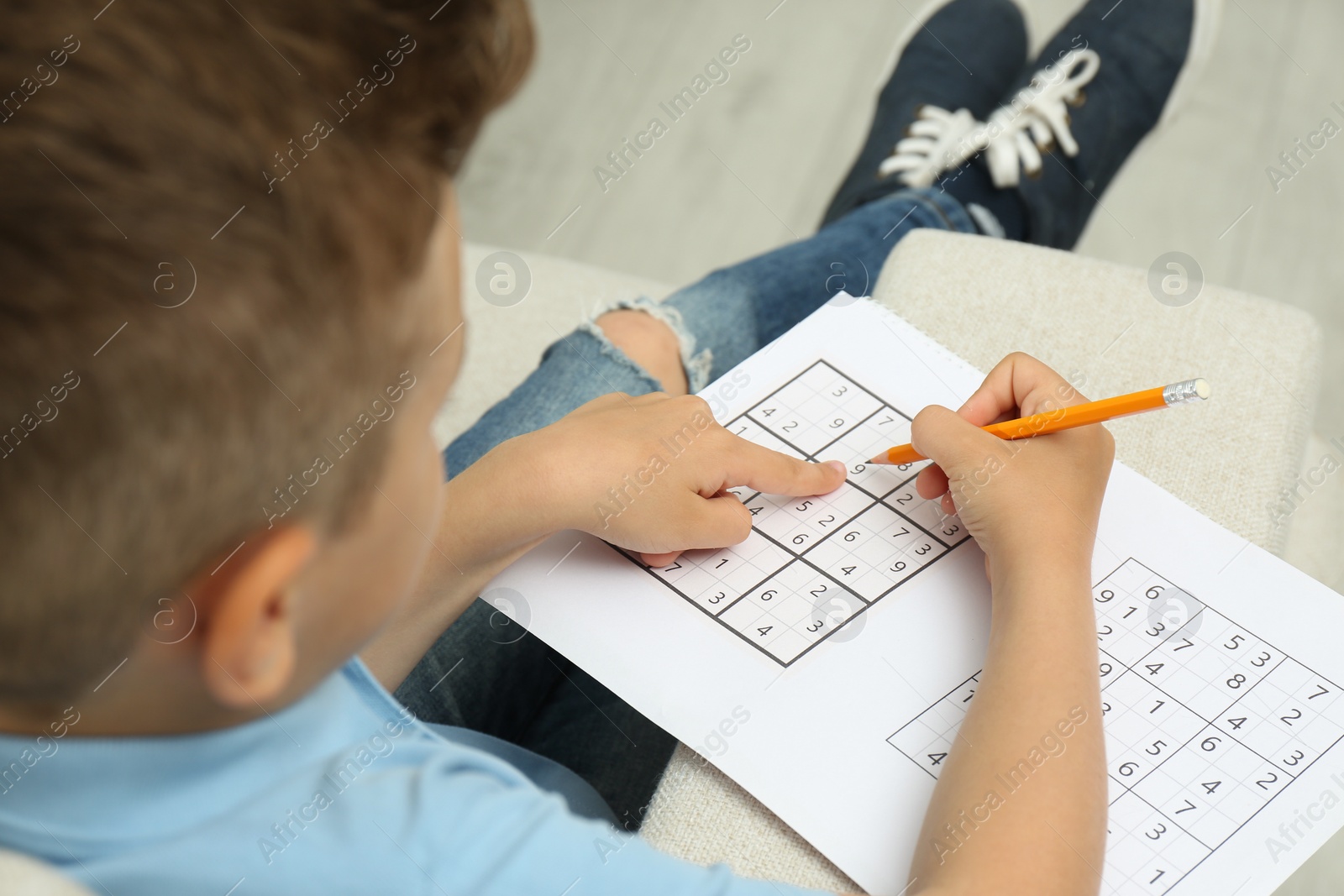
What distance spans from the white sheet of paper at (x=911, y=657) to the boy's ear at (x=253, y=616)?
227mm

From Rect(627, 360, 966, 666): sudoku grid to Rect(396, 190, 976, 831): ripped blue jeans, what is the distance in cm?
10

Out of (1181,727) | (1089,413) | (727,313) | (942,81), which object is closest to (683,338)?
(727,313)

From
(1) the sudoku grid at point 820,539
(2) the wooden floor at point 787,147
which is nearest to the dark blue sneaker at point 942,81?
(2) the wooden floor at point 787,147

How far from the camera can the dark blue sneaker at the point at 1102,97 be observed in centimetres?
104

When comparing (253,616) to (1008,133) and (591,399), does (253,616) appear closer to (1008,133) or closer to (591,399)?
(591,399)

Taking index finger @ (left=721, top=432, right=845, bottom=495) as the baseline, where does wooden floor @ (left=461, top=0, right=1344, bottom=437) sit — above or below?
below

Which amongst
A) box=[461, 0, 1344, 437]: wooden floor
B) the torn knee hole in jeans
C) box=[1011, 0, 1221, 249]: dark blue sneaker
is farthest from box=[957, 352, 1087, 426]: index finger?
box=[461, 0, 1344, 437]: wooden floor

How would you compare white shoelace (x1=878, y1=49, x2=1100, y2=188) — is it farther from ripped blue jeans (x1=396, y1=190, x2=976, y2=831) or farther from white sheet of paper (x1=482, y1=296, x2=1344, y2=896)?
white sheet of paper (x1=482, y1=296, x2=1344, y2=896)

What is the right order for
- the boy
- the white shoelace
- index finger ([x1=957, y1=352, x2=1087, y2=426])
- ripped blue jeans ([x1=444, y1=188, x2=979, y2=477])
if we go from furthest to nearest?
the white shoelace, ripped blue jeans ([x1=444, y1=188, x2=979, y2=477]), index finger ([x1=957, y1=352, x2=1087, y2=426]), the boy

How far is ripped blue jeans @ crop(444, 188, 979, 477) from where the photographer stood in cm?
73

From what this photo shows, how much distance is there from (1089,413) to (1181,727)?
0.17m

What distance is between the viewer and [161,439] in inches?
10.6

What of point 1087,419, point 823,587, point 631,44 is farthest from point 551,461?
point 631,44

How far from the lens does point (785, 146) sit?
162 centimetres
